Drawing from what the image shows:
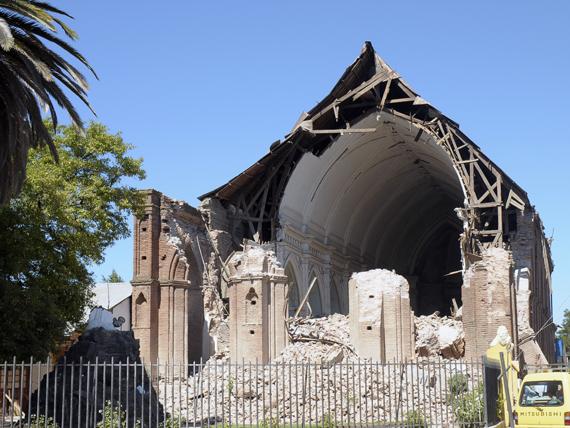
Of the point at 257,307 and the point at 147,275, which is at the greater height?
the point at 147,275

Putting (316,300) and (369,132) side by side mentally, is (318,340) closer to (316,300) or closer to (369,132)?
(316,300)

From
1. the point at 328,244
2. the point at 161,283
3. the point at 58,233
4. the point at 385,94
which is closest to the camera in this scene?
the point at 58,233

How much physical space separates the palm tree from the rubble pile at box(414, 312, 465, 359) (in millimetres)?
15978

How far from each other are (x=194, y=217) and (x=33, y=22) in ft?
52.1

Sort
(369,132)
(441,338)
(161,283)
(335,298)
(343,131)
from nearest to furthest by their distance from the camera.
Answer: (441,338) < (161,283) < (343,131) < (369,132) < (335,298)

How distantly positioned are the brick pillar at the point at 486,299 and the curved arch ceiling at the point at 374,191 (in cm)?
500

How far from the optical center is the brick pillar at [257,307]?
3064cm

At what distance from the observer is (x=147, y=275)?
31.0 metres

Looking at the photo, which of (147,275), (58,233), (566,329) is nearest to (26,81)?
(58,233)

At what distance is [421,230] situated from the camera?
49656 millimetres

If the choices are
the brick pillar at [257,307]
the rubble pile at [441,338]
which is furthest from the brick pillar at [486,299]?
the brick pillar at [257,307]

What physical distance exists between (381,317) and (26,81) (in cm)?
1584

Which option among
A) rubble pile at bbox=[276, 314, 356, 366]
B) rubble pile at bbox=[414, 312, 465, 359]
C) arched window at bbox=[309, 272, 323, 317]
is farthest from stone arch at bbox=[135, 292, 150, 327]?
arched window at bbox=[309, 272, 323, 317]

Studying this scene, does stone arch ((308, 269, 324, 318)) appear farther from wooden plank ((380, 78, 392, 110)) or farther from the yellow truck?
the yellow truck
